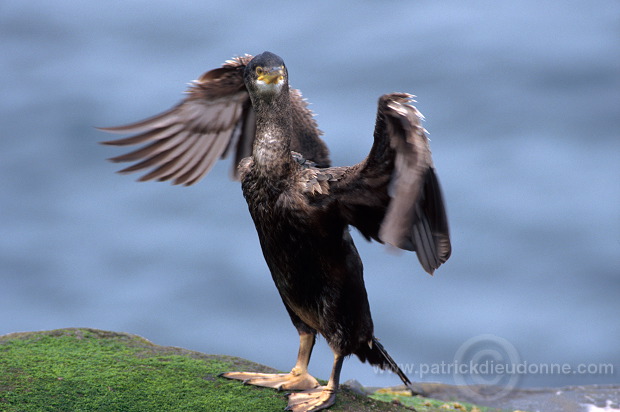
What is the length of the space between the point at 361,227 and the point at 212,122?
1409 millimetres

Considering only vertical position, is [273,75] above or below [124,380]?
above

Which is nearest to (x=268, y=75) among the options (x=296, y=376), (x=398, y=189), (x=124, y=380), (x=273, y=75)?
(x=273, y=75)

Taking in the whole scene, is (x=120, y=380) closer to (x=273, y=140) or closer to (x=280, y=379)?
(x=280, y=379)

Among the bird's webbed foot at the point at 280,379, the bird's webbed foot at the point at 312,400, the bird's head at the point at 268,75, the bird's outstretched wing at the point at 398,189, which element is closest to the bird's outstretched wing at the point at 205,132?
the bird's head at the point at 268,75

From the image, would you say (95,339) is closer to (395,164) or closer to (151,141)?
(151,141)

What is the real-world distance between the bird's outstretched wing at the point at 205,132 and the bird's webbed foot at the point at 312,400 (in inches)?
54.7

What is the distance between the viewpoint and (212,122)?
5555 millimetres

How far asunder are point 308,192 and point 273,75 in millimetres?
630

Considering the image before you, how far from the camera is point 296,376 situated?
5.20 m

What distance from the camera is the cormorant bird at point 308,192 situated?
426cm

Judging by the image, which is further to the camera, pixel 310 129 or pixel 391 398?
pixel 391 398

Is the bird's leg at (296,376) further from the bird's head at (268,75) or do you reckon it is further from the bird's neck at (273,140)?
the bird's head at (268,75)

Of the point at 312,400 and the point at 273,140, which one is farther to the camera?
the point at 312,400

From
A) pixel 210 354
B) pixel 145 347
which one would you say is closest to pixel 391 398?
pixel 210 354
